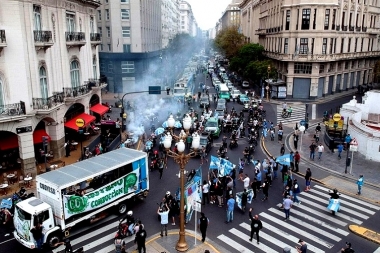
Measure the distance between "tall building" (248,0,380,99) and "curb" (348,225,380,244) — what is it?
41.2 metres

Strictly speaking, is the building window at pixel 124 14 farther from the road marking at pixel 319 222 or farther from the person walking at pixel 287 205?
the person walking at pixel 287 205

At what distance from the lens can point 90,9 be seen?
3759 cm

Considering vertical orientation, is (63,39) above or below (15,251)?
above

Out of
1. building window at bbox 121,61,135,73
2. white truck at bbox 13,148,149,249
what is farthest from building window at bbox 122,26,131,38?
white truck at bbox 13,148,149,249

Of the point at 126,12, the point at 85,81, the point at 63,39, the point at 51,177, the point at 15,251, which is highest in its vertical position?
the point at 126,12

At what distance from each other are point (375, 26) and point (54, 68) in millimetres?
62726

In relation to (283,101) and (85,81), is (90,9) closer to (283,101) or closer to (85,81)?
(85,81)

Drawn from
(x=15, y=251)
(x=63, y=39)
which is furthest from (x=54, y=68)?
(x=15, y=251)

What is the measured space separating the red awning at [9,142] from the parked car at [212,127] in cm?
1716

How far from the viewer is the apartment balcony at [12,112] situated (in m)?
23.5

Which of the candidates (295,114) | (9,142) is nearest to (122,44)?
(295,114)

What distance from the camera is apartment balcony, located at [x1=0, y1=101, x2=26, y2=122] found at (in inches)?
925

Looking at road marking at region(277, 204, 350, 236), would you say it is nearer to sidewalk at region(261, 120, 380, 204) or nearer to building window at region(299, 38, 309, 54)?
sidewalk at region(261, 120, 380, 204)

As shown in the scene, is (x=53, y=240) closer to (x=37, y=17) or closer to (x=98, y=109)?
(x=37, y=17)
